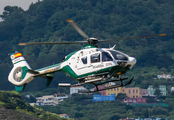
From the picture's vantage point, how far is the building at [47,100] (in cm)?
15598

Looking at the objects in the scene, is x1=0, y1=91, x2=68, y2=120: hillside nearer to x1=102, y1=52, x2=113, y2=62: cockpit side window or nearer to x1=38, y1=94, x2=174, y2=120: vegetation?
x1=38, y1=94, x2=174, y2=120: vegetation

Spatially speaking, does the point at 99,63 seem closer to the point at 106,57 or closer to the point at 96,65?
the point at 96,65

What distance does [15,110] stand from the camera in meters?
92.9

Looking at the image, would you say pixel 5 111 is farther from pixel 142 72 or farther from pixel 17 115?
pixel 142 72

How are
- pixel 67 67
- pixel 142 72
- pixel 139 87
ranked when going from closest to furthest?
pixel 67 67 < pixel 139 87 < pixel 142 72

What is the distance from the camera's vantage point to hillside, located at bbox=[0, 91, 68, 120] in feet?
291

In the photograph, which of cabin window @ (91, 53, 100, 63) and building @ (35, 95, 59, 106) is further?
building @ (35, 95, 59, 106)

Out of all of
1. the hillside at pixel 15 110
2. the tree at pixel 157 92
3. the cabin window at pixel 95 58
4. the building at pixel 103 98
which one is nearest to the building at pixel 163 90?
the tree at pixel 157 92

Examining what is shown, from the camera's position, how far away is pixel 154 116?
486 ft

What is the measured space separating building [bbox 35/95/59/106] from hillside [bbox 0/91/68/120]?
151ft

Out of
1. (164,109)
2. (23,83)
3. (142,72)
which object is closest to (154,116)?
(164,109)

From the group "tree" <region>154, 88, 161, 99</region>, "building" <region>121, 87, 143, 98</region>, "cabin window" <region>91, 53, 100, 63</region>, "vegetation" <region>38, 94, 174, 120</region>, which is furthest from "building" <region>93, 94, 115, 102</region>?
"cabin window" <region>91, 53, 100, 63</region>

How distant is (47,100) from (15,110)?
65470 millimetres

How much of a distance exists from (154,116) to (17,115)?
67.3 metres
